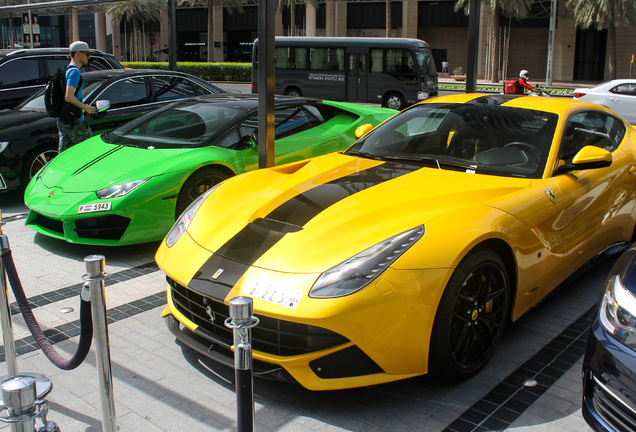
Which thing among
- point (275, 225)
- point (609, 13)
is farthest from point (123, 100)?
point (609, 13)

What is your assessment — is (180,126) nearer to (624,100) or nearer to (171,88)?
(171,88)

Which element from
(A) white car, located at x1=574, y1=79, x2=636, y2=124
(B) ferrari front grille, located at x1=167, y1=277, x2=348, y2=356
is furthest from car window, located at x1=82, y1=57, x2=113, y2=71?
(A) white car, located at x1=574, y1=79, x2=636, y2=124

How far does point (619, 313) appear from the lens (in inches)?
110

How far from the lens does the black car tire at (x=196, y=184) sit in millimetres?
5785

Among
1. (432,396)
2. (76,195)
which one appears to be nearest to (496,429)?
(432,396)

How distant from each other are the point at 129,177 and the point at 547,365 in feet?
12.3

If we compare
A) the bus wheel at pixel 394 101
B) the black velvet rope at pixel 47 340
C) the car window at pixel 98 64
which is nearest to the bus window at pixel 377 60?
the bus wheel at pixel 394 101

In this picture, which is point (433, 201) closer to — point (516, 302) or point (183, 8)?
point (516, 302)

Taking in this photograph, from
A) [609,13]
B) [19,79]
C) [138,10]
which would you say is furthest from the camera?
[138,10]

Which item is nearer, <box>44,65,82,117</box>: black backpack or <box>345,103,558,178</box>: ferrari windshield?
<box>345,103,558,178</box>: ferrari windshield

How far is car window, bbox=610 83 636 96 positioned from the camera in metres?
16.2

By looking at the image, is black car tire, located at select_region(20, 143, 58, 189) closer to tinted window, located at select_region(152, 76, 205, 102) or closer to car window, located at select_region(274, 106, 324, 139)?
tinted window, located at select_region(152, 76, 205, 102)

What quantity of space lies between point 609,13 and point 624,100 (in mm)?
19184

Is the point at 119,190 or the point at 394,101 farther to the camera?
the point at 394,101
